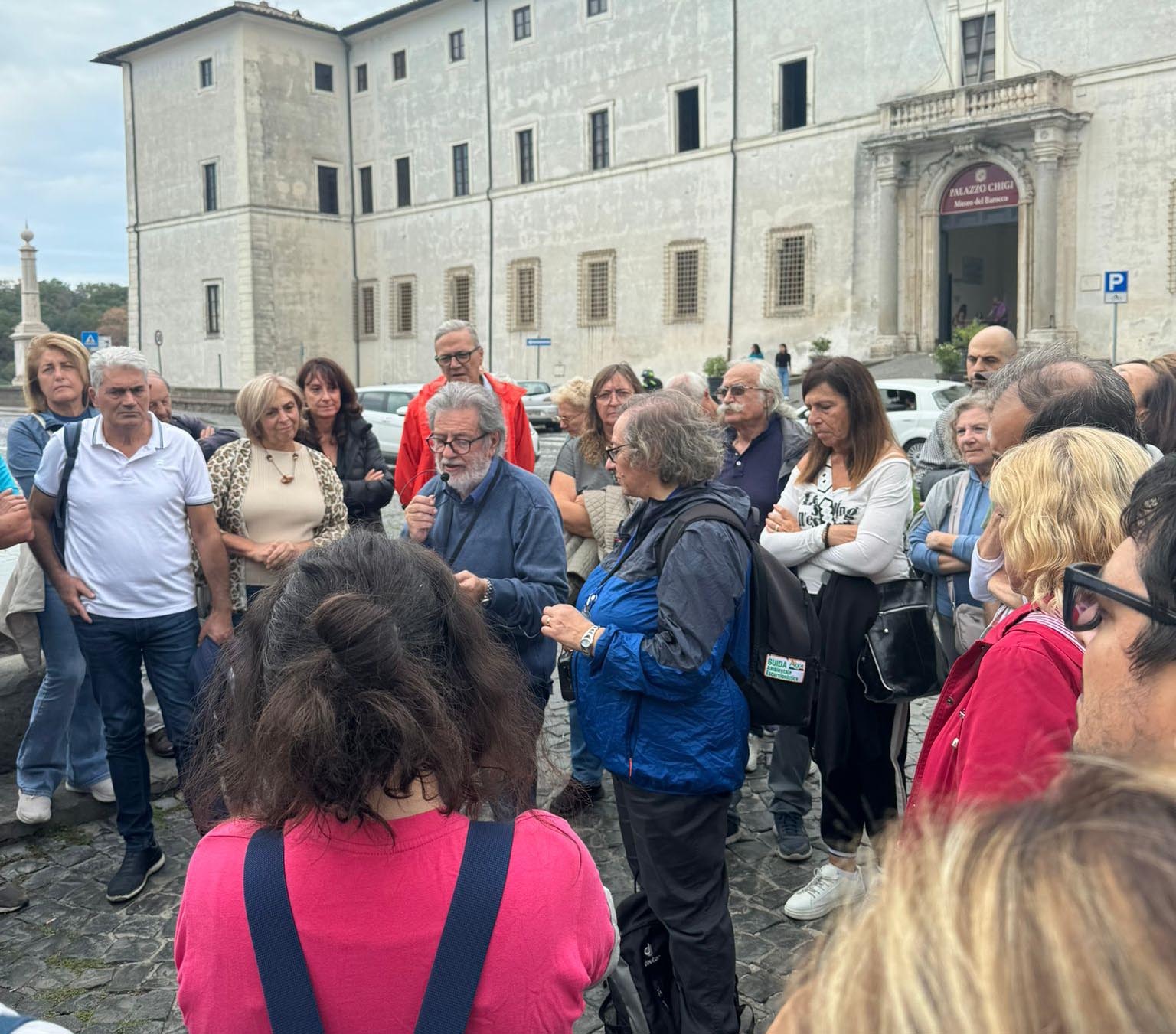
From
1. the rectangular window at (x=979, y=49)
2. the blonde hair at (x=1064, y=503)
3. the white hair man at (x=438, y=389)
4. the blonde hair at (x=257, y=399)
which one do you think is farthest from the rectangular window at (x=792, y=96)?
the blonde hair at (x=1064, y=503)

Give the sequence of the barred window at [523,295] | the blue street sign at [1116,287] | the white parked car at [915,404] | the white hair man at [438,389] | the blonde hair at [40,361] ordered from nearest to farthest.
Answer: the blonde hair at [40,361] < the white hair man at [438,389] < the white parked car at [915,404] < the blue street sign at [1116,287] < the barred window at [523,295]

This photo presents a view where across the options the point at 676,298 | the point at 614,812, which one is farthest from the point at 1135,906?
the point at 676,298

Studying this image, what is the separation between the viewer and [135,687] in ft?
13.5

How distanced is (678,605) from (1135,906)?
7.67ft

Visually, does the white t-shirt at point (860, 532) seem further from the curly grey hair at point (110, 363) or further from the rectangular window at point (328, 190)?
the rectangular window at point (328, 190)

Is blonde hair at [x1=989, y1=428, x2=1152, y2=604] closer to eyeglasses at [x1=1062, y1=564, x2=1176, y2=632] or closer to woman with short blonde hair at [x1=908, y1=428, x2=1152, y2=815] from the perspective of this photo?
woman with short blonde hair at [x1=908, y1=428, x2=1152, y2=815]

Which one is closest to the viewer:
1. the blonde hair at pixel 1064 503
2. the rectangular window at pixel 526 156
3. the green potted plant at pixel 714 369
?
the blonde hair at pixel 1064 503

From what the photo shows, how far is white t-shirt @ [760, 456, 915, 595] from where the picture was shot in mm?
3930

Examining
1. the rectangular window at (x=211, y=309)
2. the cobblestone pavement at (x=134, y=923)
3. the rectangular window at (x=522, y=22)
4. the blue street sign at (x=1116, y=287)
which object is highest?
the rectangular window at (x=522, y=22)

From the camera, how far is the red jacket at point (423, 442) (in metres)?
5.42

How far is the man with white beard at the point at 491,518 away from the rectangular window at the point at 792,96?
3062 cm

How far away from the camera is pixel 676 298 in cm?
3528

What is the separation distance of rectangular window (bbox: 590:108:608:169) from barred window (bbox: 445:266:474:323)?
6.52m

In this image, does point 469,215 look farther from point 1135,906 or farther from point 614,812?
point 1135,906
